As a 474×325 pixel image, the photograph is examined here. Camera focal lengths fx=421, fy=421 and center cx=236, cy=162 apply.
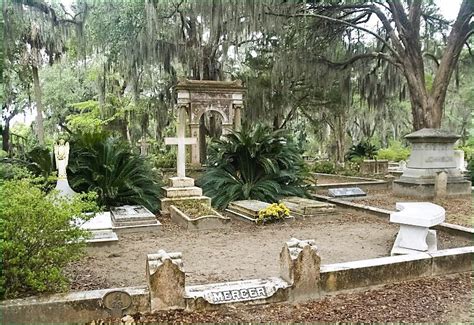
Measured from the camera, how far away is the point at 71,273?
4.52m

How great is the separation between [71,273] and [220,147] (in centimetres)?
600

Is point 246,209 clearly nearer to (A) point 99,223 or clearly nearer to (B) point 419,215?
(A) point 99,223

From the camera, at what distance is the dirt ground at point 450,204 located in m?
7.59

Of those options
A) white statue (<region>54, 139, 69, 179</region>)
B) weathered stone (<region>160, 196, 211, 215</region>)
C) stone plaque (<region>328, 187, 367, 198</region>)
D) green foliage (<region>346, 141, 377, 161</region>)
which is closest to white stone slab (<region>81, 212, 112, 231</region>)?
white statue (<region>54, 139, 69, 179</region>)

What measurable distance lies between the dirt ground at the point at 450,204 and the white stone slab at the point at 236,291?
15.6 feet

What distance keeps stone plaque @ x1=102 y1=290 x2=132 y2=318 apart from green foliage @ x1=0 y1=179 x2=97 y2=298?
42cm

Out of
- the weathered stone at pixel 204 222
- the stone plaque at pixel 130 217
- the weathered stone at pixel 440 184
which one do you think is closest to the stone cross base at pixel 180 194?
the stone plaque at pixel 130 217

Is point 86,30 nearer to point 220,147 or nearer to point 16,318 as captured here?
point 220,147

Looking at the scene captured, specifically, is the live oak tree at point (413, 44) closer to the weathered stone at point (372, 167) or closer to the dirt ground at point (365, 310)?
the weathered stone at point (372, 167)

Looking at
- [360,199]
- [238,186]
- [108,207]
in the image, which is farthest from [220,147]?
[360,199]

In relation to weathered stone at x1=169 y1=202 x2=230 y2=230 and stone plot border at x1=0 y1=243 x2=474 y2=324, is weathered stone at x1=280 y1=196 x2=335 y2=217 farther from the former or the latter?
stone plot border at x1=0 y1=243 x2=474 y2=324

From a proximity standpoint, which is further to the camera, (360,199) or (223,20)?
(223,20)

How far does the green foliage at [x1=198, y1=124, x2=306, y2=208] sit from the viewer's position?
953 cm

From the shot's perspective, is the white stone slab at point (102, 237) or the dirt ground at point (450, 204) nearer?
the white stone slab at point (102, 237)
